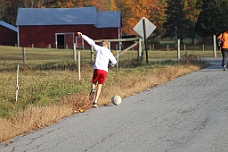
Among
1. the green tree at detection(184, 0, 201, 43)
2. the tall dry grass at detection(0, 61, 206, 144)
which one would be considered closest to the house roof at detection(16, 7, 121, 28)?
the green tree at detection(184, 0, 201, 43)

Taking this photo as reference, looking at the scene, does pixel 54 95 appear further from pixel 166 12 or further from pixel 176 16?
pixel 166 12

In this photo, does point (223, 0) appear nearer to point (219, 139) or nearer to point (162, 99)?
point (162, 99)

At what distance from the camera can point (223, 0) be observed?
70250mm

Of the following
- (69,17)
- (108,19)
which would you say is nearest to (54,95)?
(108,19)

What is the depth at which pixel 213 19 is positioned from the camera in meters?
68.6

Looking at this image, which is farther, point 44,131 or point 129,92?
point 129,92

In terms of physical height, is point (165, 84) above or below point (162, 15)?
below

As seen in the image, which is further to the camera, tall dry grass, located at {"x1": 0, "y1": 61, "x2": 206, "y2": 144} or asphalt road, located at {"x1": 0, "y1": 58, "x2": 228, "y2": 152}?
tall dry grass, located at {"x1": 0, "y1": 61, "x2": 206, "y2": 144}

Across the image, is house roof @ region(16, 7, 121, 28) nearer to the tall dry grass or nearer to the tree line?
the tree line

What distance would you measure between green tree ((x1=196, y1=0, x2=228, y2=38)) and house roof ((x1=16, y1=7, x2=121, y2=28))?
10.5 meters

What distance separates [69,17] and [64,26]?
5.34ft

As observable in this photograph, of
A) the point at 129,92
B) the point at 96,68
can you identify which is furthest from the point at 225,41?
the point at 96,68

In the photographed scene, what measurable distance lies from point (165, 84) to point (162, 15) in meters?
62.2

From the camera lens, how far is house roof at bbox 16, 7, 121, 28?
71.0 metres
